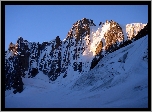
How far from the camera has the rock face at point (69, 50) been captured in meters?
109

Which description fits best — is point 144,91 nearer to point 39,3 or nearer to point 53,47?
point 39,3

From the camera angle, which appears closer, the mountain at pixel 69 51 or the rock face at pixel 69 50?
the mountain at pixel 69 51

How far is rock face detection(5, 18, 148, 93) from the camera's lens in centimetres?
10886

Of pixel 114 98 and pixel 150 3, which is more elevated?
pixel 150 3


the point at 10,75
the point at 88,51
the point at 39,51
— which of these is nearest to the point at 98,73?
the point at 10,75

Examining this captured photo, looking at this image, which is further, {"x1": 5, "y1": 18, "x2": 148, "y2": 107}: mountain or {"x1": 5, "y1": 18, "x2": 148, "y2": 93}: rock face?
{"x1": 5, "y1": 18, "x2": 148, "y2": 93}: rock face

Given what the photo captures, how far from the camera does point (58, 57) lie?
432 ft

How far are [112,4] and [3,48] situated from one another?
3.90m

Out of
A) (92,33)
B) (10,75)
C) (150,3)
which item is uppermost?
(92,33)

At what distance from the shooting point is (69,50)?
439ft

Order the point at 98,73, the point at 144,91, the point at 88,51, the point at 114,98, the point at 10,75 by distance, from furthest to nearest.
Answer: the point at 88,51 < the point at 10,75 < the point at 98,73 < the point at 114,98 < the point at 144,91

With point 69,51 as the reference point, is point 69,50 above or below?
above

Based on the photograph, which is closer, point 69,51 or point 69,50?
point 69,51

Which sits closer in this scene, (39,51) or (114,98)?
(114,98)
